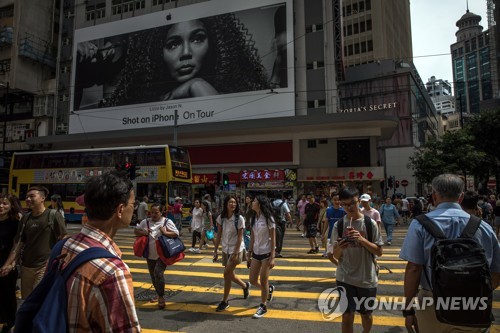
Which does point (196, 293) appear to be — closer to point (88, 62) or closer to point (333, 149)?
point (333, 149)

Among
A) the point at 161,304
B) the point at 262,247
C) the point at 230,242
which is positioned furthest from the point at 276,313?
the point at 161,304

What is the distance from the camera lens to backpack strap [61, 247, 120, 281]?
1.60m

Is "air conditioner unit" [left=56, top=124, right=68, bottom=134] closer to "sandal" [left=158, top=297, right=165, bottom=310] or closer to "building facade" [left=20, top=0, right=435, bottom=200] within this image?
"building facade" [left=20, top=0, right=435, bottom=200]

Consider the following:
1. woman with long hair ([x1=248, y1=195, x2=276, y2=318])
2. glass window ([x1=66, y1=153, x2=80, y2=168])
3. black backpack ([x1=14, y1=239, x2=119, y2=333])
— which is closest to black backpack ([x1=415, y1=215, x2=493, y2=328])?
black backpack ([x1=14, y1=239, x2=119, y2=333])

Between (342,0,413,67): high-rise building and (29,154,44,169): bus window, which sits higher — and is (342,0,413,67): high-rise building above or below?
above

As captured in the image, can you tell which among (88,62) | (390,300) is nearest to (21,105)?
(88,62)

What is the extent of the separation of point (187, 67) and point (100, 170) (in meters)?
18.6

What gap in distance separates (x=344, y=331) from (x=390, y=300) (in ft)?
8.90

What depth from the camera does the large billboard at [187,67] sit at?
3344cm

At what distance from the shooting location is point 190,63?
36.9 meters

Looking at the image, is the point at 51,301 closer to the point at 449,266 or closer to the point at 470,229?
the point at 449,266

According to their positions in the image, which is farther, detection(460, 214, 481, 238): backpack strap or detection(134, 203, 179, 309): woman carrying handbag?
detection(134, 203, 179, 309): woman carrying handbag

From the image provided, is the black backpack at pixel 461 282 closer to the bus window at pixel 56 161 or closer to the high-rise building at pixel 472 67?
the bus window at pixel 56 161

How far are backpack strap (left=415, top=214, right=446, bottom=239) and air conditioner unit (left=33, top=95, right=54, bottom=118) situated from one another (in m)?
47.9
